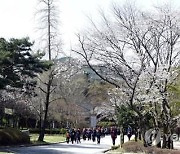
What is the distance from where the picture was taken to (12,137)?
36062mm

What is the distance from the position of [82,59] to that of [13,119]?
120ft

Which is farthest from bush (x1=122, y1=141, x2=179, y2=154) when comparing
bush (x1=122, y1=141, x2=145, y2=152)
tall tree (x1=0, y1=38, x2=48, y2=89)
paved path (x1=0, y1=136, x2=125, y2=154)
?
tall tree (x1=0, y1=38, x2=48, y2=89)

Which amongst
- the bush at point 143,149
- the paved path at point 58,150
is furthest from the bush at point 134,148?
the paved path at point 58,150

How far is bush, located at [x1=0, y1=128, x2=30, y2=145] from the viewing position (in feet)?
114

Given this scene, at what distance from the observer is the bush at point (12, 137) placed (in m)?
34.6

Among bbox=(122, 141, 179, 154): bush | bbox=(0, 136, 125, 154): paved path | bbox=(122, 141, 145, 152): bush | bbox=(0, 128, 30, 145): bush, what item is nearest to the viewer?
bbox=(122, 141, 179, 154): bush

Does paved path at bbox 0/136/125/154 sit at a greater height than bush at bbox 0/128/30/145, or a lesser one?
lesser

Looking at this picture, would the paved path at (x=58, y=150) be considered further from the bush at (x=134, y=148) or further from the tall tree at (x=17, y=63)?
the tall tree at (x=17, y=63)

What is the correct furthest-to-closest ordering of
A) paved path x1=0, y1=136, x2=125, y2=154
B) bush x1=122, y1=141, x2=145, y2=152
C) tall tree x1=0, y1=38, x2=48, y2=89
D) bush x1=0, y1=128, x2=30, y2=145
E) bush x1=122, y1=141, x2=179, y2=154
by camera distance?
1. bush x1=0, y1=128, x2=30, y2=145
2. tall tree x1=0, y1=38, x2=48, y2=89
3. paved path x1=0, y1=136, x2=125, y2=154
4. bush x1=122, y1=141, x2=145, y2=152
5. bush x1=122, y1=141, x2=179, y2=154

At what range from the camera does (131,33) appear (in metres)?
26.3

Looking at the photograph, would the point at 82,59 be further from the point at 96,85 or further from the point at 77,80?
the point at 77,80

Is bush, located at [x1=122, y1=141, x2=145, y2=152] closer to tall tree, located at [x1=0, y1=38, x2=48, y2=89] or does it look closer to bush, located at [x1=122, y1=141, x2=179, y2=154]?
bush, located at [x1=122, y1=141, x2=179, y2=154]

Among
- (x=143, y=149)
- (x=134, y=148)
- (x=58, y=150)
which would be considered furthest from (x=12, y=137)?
(x=143, y=149)

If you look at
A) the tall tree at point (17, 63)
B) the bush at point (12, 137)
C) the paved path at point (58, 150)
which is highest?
the tall tree at point (17, 63)
